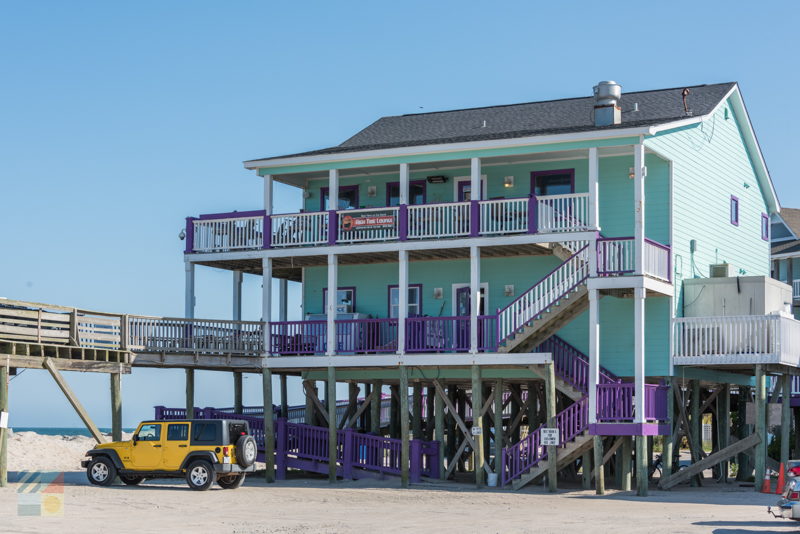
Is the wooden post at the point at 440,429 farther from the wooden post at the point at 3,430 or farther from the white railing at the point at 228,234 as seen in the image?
the wooden post at the point at 3,430

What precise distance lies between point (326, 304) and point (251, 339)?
355 centimetres

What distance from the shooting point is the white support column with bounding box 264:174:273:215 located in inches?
1513

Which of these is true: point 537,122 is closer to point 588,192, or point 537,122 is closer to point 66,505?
point 588,192

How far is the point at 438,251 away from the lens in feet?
120

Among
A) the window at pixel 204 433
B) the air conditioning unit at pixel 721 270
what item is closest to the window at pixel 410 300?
the air conditioning unit at pixel 721 270

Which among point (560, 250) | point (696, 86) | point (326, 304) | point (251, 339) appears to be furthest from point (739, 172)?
point (251, 339)

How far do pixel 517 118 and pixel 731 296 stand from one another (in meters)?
9.37

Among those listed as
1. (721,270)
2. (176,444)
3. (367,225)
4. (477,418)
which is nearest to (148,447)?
(176,444)

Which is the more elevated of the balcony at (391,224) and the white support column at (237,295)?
the balcony at (391,224)

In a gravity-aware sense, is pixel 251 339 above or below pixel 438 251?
below

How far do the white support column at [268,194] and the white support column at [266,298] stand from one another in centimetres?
149

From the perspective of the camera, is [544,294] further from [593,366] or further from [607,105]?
[607,105]

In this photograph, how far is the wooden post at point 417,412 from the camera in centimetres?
3978

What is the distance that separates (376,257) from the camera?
37969 millimetres
